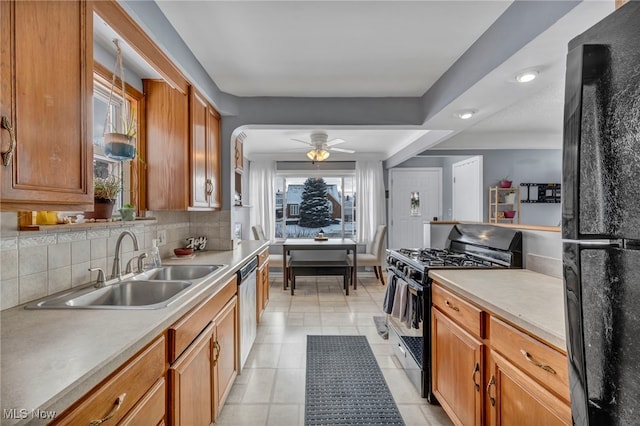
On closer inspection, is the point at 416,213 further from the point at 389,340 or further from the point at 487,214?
the point at 389,340

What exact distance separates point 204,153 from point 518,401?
104 inches

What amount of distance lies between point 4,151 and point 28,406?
0.65 meters

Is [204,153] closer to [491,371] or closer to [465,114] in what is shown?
[465,114]

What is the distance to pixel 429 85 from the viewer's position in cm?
287

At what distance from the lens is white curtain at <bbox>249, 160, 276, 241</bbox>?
641 cm

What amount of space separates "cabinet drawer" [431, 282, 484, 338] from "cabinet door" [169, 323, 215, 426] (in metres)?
1.33

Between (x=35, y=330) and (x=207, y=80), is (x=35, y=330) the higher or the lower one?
the lower one

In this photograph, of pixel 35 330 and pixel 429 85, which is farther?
pixel 429 85

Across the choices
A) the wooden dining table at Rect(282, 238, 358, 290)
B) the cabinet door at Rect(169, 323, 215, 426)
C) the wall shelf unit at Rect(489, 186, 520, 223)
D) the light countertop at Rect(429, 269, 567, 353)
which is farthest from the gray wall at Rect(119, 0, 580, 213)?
the wall shelf unit at Rect(489, 186, 520, 223)

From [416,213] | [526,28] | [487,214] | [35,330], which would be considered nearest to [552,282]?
[526,28]

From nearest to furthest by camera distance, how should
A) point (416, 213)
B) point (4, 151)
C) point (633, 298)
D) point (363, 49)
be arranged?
point (633, 298)
point (4, 151)
point (363, 49)
point (416, 213)

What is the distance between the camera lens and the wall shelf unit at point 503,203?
18.2ft

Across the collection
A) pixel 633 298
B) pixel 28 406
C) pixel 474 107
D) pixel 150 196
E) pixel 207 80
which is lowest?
pixel 28 406

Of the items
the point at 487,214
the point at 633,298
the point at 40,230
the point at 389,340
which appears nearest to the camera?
the point at 633,298
